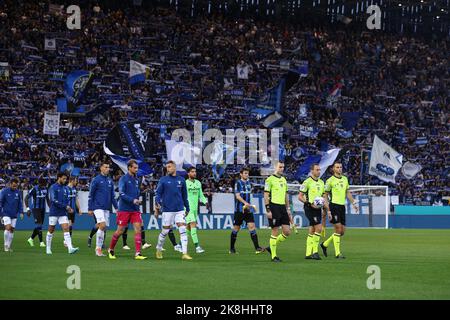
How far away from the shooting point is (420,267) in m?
20.2

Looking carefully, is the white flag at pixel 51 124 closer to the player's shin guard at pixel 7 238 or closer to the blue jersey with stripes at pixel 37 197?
the blue jersey with stripes at pixel 37 197

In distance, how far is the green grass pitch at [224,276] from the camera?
14.1 m

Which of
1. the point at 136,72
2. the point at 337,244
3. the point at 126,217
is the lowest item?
the point at 337,244

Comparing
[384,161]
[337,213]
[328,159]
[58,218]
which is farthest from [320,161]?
[58,218]

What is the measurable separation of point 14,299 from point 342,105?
49287 mm

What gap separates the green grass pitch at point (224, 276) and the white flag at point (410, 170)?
101 ft

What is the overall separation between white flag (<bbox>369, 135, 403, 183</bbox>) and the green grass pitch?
2736 cm

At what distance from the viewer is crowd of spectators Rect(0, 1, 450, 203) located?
161 feet

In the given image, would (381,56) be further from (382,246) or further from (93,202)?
(93,202)

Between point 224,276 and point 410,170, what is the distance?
41830 millimetres

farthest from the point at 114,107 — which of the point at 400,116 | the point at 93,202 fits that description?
the point at 93,202

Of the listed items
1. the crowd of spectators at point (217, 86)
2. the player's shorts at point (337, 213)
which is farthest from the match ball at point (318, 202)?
the crowd of spectators at point (217, 86)

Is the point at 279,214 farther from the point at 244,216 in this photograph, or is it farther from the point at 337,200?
the point at 244,216

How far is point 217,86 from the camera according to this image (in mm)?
56906
